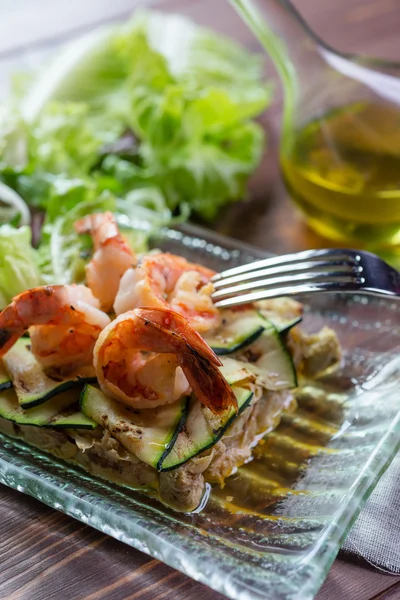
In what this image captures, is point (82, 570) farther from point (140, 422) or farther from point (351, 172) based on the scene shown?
point (351, 172)

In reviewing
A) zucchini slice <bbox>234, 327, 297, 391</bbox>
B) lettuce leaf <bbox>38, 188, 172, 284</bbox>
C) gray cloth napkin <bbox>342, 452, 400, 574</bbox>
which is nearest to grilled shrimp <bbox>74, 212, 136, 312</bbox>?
lettuce leaf <bbox>38, 188, 172, 284</bbox>

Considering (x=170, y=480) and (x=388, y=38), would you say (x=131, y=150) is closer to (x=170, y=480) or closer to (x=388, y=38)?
(x=388, y=38)

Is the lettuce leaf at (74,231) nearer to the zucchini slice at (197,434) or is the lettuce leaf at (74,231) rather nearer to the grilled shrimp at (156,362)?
the grilled shrimp at (156,362)

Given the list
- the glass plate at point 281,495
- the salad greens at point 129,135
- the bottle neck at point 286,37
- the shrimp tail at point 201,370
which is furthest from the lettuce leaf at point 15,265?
the bottle neck at point 286,37

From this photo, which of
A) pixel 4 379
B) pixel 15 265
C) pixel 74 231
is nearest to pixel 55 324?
pixel 4 379

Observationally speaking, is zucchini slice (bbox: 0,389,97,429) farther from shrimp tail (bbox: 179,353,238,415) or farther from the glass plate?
shrimp tail (bbox: 179,353,238,415)
